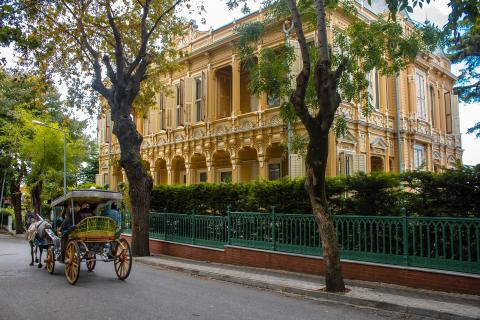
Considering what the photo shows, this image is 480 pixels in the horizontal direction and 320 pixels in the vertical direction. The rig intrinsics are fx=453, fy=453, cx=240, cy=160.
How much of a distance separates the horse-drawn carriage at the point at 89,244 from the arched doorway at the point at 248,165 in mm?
12649

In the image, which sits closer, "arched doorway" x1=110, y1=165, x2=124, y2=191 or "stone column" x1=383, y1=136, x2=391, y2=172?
"stone column" x1=383, y1=136, x2=391, y2=172

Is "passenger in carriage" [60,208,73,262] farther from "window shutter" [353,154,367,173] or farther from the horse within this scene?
"window shutter" [353,154,367,173]

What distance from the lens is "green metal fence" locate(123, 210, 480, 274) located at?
863cm

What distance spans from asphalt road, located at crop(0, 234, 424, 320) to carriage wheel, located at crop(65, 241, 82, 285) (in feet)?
0.62

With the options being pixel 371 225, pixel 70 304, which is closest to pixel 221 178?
pixel 371 225

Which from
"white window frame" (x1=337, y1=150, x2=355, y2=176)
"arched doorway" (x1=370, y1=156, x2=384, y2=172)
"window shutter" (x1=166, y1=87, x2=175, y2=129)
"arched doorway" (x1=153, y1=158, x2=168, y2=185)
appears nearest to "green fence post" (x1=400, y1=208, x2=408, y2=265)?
"white window frame" (x1=337, y1=150, x2=355, y2=176)

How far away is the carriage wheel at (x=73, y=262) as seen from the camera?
9.77 meters

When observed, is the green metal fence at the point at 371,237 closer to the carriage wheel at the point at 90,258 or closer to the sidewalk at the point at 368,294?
the sidewalk at the point at 368,294

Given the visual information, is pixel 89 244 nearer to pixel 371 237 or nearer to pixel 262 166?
pixel 371 237

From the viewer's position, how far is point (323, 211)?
29.8ft

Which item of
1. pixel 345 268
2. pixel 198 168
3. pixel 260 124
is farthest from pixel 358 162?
pixel 198 168

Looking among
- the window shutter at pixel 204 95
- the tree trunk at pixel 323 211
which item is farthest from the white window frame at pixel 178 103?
the tree trunk at pixel 323 211

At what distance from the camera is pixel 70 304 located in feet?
25.6

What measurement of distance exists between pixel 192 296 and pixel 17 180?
2942cm
